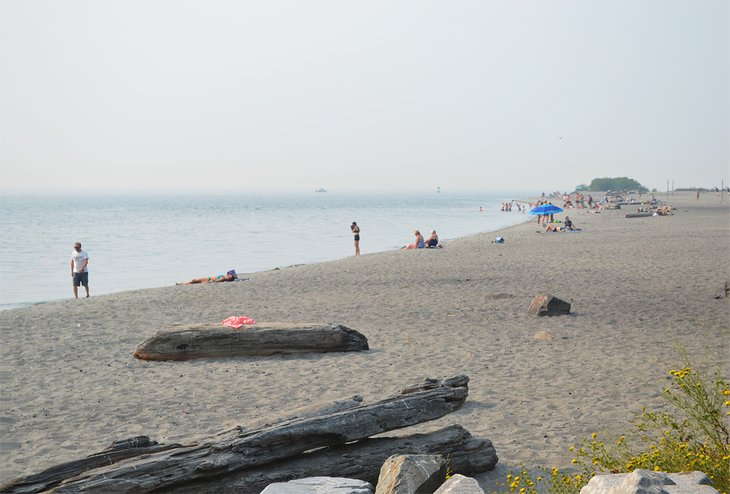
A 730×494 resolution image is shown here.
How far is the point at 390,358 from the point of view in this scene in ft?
37.9

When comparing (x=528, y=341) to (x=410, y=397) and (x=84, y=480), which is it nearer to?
(x=410, y=397)

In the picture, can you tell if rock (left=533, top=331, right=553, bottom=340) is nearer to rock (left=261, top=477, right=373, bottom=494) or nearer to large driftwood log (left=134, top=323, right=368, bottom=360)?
large driftwood log (left=134, top=323, right=368, bottom=360)

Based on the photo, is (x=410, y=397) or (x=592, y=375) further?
(x=592, y=375)

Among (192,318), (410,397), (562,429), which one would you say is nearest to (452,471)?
(410,397)

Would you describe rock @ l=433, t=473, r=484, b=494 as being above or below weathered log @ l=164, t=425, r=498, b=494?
above

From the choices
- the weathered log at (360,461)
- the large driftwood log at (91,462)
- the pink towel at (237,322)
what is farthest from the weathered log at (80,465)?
the pink towel at (237,322)

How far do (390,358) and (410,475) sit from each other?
6583 millimetres

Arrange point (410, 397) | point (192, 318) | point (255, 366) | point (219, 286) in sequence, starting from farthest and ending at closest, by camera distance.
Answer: point (219, 286), point (192, 318), point (255, 366), point (410, 397)

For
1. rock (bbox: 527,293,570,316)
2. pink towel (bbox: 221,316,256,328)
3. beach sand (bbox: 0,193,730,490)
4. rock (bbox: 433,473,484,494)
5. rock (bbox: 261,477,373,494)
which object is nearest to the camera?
rock (bbox: 433,473,484,494)

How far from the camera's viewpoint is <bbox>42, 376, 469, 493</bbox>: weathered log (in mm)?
5293

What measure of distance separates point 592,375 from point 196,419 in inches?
225

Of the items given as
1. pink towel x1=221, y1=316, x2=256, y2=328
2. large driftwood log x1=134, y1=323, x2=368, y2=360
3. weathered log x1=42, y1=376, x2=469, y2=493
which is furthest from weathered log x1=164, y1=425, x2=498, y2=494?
pink towel x1=221, y1=316, x2=256, y2=328

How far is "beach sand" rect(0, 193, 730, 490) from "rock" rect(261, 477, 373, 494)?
5.59 feet

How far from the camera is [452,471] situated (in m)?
6.34
